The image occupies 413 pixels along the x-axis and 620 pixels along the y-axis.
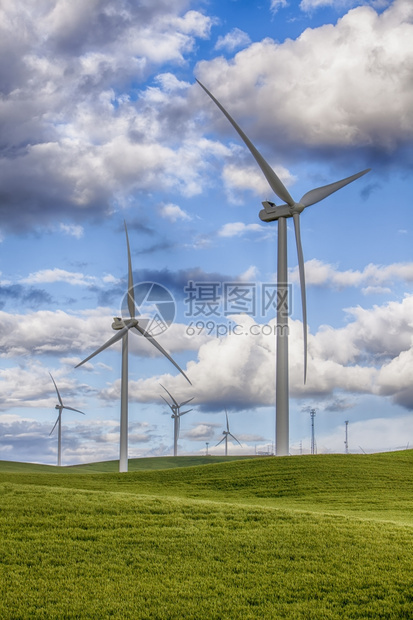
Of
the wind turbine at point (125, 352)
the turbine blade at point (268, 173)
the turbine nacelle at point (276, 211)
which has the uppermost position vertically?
the turbine blade at point (268, 173)

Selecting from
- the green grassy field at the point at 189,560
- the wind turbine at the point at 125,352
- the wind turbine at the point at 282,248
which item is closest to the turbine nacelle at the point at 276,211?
the wind turbine at the point at 282,248

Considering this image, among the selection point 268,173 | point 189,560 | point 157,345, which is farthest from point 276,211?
point 189,560

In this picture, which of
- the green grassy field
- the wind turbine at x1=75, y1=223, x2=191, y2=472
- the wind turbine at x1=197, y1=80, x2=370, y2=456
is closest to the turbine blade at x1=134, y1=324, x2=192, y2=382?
the wind turbine at x1=75, y1=223, x2=191, y2=472

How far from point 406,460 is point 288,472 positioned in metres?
11.9

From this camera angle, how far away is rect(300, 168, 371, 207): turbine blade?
159 ft

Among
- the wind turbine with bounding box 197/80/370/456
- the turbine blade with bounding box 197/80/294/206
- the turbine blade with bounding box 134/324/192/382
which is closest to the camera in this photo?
the wind turbine with bounding box 197/80/370/456

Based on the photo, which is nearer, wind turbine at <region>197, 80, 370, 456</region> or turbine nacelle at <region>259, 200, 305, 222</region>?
wind turbine at <region>197, 80, 370, 456</region>

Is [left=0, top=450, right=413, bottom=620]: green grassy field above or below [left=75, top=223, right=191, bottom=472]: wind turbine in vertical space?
below

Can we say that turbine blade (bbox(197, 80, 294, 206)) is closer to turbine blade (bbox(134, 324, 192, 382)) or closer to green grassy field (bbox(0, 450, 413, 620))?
turbine blade (bbox(134, 324, 192, 382))

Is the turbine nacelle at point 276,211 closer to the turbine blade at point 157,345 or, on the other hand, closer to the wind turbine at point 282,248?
the wind turbine at point 282,248

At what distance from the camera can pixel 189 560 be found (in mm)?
15430

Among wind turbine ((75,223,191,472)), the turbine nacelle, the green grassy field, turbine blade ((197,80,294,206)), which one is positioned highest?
turbine blade ((197,80,294,206))

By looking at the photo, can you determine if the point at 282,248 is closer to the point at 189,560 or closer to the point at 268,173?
the point at 268,173

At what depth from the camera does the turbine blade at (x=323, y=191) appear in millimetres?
48594
